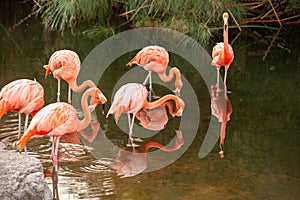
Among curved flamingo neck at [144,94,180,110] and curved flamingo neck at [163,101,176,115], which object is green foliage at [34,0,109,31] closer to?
curved flamingo neck at [163,101,176,115]

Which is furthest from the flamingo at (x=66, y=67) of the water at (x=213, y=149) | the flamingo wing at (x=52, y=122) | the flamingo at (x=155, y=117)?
the flamingo wing at (x=52, y=122)

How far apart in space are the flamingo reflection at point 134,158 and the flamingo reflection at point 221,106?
0.33m

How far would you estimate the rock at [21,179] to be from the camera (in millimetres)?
2670

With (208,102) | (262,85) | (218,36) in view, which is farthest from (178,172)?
(218,36)

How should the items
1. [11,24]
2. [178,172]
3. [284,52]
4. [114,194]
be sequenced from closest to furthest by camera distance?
[114,194], [178,172], [284,52], [11,24]

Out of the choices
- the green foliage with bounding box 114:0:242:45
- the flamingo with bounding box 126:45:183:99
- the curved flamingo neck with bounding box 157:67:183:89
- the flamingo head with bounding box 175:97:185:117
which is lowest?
the flamingo head with bounding box 175:97:185:117

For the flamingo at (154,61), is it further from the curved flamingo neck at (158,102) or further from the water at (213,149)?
the curved flamingo neck at (158,102)

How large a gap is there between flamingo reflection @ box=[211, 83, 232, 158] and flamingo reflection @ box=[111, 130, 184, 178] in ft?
1.09

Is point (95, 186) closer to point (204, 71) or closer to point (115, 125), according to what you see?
point (115, 125)

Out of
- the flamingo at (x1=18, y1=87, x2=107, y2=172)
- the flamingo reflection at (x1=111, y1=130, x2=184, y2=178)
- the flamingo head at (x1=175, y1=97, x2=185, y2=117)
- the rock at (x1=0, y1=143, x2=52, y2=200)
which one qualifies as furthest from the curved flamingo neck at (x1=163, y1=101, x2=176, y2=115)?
the rock at (x1=0, y1=143, x2=52, y2=200)

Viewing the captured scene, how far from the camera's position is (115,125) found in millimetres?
4180

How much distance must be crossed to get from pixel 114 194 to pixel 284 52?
4035mm

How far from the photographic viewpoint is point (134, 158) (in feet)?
12.0

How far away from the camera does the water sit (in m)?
3.21
